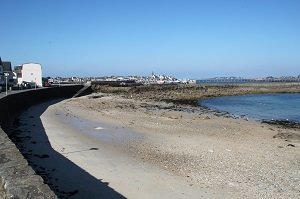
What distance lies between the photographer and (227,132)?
67.5ft

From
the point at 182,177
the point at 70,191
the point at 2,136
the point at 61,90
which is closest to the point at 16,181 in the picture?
the point at 70,191

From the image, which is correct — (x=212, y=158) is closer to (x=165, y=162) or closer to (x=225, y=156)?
(x=225, y=156)

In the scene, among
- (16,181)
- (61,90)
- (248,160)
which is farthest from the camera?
(61,90)

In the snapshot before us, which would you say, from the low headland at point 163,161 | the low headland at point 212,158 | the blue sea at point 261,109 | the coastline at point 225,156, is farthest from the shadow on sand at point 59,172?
the blue sea at point 261,109

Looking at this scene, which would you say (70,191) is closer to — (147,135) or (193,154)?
(193,154)

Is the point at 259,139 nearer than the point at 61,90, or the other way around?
the point at 259,139

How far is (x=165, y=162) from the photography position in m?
12.6

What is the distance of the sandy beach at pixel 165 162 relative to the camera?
32.0 feet

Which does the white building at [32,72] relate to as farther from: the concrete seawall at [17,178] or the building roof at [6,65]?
the concrete seawall at [17,178]

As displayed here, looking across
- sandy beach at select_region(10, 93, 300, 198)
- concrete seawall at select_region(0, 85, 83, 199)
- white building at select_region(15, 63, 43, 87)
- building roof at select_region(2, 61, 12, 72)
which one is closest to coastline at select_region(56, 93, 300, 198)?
sandy beach at select_region(10, 93, 300, 198)

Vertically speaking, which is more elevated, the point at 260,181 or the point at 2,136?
the point at 2,136

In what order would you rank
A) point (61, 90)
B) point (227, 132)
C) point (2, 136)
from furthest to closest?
point (61, 90)
point (227, 132)
point (2, 136)

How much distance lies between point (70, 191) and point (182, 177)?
124 inches

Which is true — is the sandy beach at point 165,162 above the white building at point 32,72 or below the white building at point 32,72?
below
